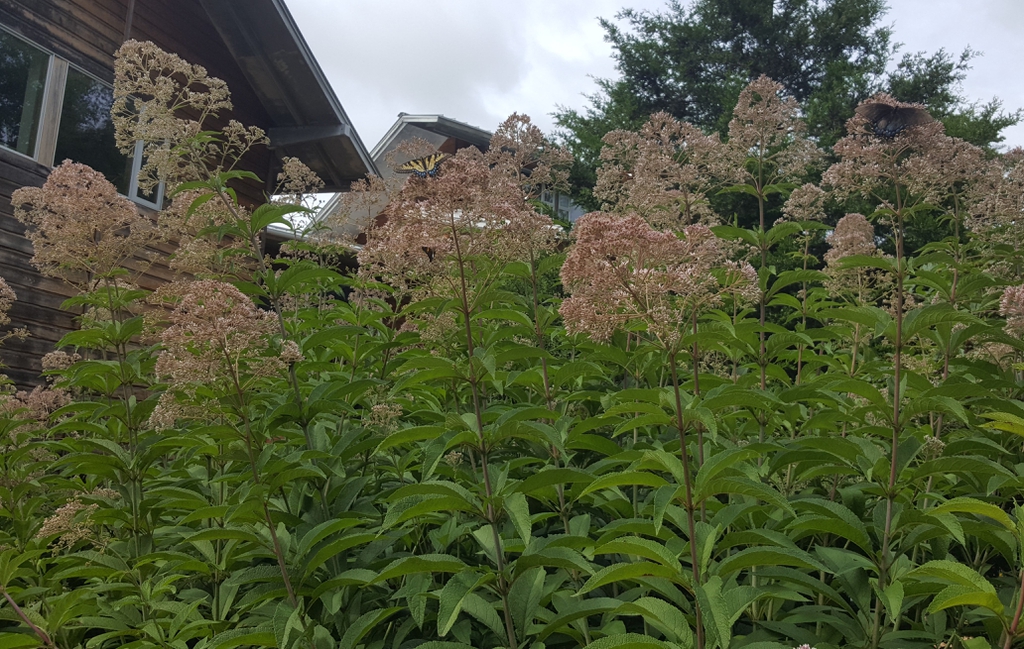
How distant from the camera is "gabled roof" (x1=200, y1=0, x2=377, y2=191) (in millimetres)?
12164

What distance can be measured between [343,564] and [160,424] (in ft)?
3.70

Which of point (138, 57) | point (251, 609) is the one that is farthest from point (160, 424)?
point (138, 57)

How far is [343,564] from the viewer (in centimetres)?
360

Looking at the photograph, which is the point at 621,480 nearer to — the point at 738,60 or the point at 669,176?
the point at 669,176

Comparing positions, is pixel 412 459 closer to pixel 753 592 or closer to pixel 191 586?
pixel 191 586

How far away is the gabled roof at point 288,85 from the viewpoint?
1216 cm

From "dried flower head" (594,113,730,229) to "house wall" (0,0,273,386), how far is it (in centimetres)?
568

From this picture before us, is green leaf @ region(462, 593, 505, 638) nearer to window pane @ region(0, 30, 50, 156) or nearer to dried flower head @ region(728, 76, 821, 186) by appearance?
dried flower head @ region(728, 76, 821, 186)

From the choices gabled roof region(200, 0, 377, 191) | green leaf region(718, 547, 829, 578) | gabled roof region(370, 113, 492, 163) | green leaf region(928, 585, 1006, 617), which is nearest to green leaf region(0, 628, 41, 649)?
green leaf region(718, 547, 829, 578)

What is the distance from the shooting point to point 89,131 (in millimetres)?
10508

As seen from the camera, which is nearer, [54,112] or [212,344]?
[212,344]

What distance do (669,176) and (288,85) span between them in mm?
10099

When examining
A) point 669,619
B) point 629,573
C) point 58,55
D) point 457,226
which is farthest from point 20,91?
point 669,619

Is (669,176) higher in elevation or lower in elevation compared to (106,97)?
lower
